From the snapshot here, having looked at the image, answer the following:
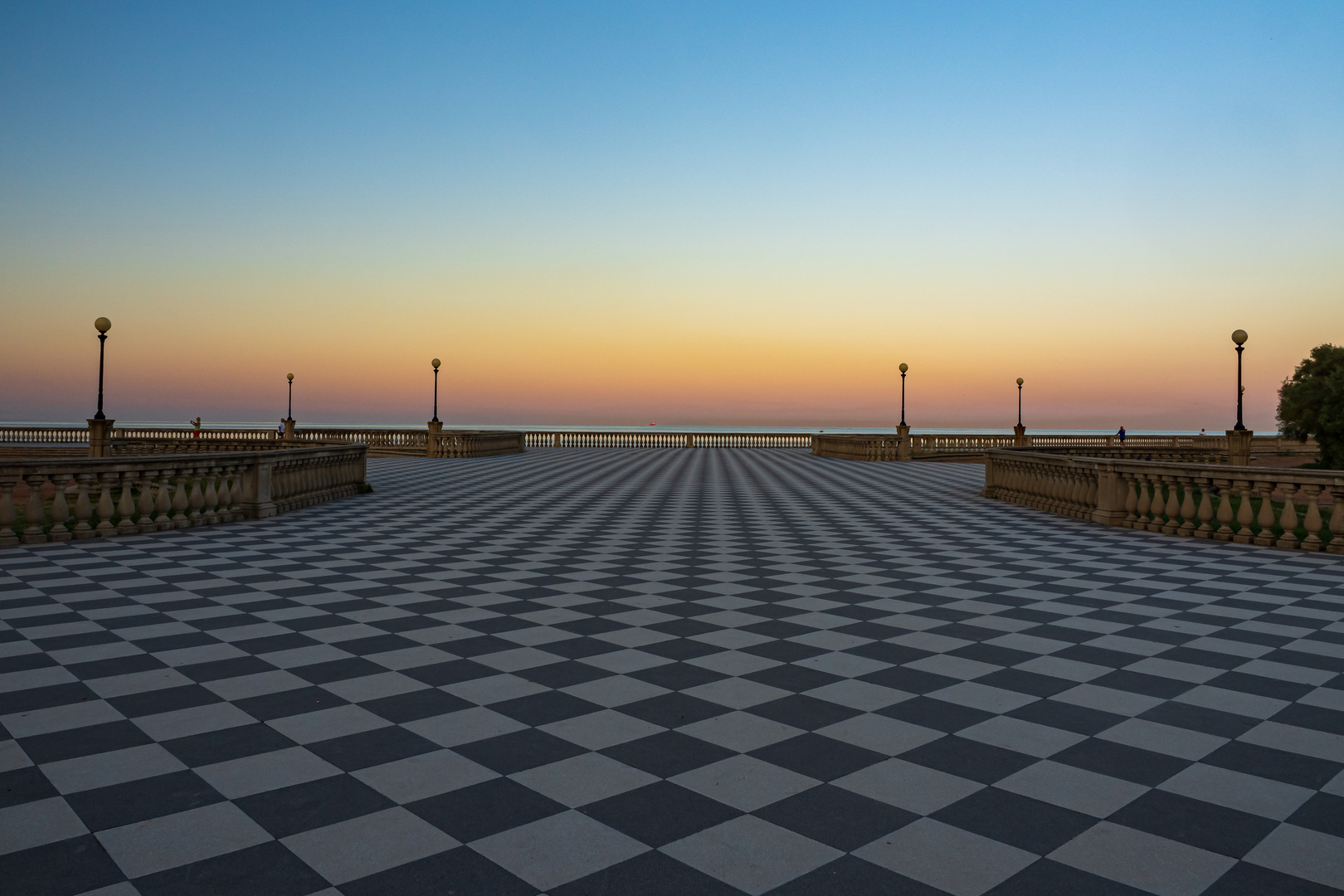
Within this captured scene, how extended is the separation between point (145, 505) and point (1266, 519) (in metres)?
16.1

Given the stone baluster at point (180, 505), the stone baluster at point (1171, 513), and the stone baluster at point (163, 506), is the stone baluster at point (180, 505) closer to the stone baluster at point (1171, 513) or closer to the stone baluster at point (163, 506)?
the stone baluster at point (163, 506)

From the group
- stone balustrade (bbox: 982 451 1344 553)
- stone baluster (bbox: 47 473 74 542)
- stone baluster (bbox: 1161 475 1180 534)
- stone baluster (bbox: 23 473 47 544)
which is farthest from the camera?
stone baluster (bbox: 1161 475 1180 534)

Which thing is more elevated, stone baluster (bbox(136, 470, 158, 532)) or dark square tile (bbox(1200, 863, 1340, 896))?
stone baluster (bbox(136, 470, 158, 532))

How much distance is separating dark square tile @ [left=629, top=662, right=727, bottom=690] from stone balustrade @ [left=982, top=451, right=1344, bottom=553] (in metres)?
9.34

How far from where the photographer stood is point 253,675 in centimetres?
550

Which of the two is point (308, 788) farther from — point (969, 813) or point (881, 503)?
point (881, 503)

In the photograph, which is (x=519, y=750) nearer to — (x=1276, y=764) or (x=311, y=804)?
(x=311, y=804)

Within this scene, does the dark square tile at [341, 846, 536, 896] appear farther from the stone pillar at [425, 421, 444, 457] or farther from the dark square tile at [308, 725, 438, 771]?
the stone pillar at [425, 421, 444, 457]

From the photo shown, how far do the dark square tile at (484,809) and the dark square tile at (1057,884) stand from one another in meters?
1.84

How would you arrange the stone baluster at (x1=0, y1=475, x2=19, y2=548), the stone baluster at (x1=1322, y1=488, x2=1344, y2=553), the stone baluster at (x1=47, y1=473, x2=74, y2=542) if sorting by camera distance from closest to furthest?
the stone baluster at (x1=0, y1=475, x2=19, y2=548)
the stone baluster at (x1=47, y1=473, x2=74, y2=542)
the stone baluster at (x1=1322, y1=488, x2=1344, y2=553)

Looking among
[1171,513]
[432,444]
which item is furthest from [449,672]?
[432,444]

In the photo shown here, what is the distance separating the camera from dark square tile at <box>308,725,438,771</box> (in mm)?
4121

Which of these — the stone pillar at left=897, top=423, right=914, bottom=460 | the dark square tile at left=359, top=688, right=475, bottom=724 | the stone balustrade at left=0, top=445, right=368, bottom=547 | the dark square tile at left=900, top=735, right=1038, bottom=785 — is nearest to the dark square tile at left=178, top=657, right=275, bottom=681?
the dark square tile at left=359, top=688, right=475, bottom=724

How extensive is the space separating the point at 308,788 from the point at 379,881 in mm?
962
